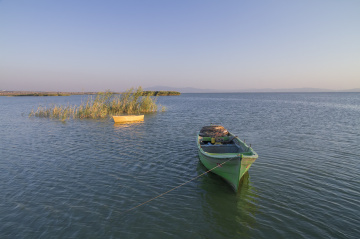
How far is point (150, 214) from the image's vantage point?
6914mm

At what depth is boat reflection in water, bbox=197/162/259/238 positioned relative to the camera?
6.22 metres

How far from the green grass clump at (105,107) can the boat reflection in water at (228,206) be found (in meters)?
25.6

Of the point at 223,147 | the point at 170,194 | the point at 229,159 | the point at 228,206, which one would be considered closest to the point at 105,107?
the point at 223,147

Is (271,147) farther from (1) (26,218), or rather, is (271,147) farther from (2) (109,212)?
(1) (26,218)

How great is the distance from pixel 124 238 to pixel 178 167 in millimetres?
5607

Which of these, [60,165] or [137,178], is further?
[60,165]

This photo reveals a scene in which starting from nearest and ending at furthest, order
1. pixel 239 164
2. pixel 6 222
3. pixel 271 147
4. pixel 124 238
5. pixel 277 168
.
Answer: pixel 124 238 → pixel 6 222 → pixel 239 164 → pixel 277 168 → pixel 271 147

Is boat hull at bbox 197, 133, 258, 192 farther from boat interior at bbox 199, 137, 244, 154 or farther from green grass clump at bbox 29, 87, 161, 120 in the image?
green grass clump at bbox 29, 87, 161, 120

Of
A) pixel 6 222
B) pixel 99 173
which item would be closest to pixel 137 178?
pixel 99 173

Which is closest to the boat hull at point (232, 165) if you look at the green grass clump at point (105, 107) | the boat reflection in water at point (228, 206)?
the boat reflection in water at point (228, 206)

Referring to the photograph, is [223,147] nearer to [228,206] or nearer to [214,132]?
[214,132]

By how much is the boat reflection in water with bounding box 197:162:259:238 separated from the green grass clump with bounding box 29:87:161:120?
2556 centimetres

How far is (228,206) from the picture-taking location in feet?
24.3

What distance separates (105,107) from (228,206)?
97.9 ft
